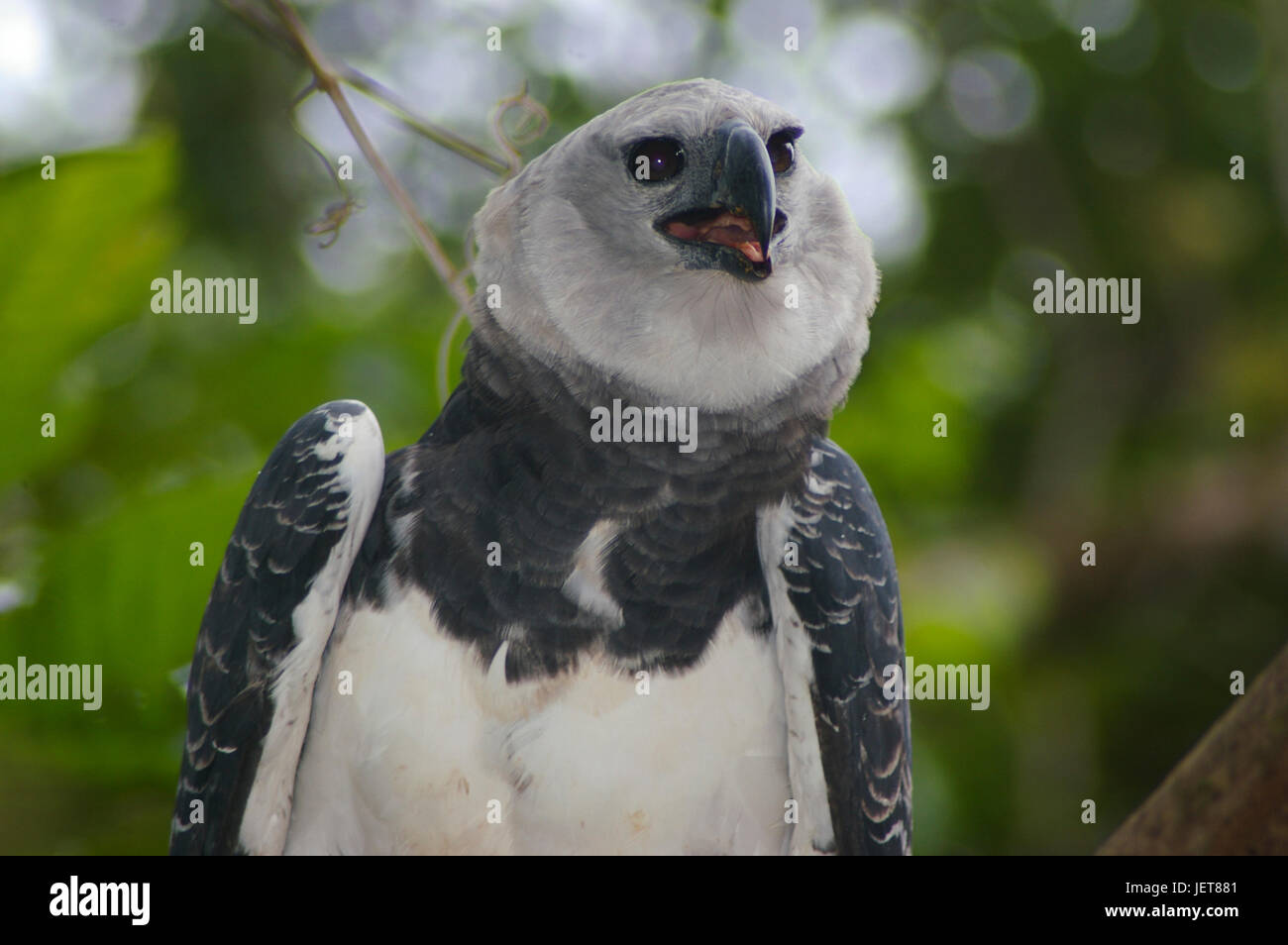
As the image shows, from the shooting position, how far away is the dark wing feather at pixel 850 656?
1.57 m

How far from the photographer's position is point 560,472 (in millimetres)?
1561

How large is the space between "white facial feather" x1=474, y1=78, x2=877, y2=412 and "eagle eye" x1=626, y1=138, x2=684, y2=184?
13 mm

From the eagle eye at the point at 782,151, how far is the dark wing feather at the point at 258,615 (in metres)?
0.70

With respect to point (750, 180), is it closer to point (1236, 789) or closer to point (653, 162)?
point (653, 162)

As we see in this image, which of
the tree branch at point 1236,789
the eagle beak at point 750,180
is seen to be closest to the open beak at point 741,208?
the eagle beak at point 750,180

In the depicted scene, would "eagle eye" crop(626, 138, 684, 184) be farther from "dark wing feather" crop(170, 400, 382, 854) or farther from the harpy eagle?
"dark wing feather" crop(170, 400, 382, 854)

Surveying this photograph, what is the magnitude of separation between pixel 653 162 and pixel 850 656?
0.74 meters

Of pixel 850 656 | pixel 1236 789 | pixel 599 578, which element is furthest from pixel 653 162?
pixel 1236 789

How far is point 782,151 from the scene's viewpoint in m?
1.63

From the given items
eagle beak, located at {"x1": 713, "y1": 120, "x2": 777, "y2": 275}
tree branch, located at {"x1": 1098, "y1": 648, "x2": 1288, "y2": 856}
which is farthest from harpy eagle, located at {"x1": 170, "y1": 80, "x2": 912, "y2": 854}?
tree branch, located at {"x1": 1098, "y1": 648, "x2": 1288, "y2": 856}

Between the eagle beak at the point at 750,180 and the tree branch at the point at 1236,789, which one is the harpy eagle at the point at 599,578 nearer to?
the eagle beak at the point at 750,180

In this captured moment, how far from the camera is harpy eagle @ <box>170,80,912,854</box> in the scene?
58.9 inches

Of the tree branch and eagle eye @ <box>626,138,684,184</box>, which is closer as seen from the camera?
the tree branch

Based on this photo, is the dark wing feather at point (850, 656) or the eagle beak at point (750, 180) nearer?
the eagle beak at point (750, 180)
